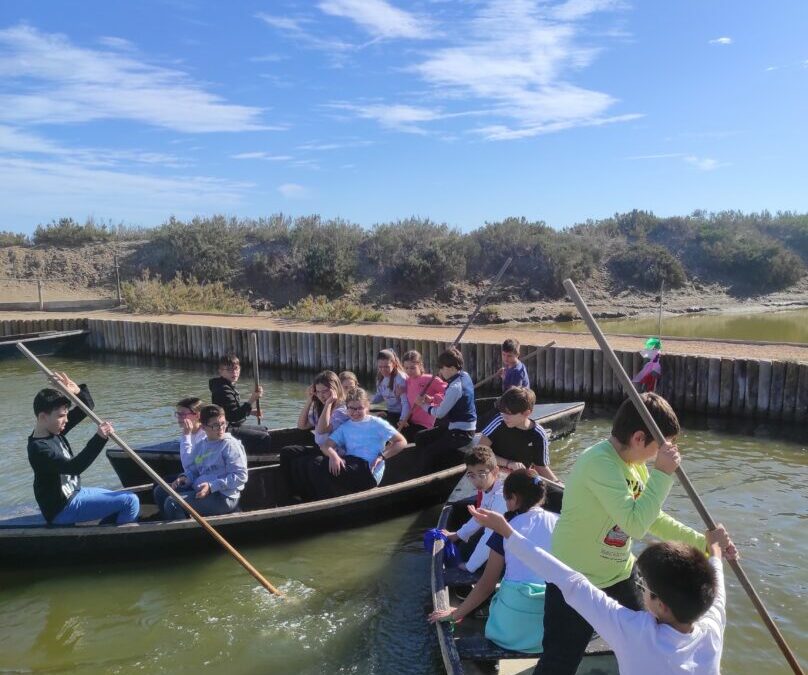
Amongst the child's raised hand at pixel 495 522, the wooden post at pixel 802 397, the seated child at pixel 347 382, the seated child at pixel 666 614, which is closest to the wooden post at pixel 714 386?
Result: the wooden post at pixel 802 397

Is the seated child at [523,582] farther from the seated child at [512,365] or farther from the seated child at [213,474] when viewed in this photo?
the seated child at [512,365]

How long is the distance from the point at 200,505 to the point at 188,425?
3.18 feet

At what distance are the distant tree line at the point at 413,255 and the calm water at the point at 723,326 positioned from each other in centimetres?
483

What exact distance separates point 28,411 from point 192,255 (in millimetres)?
21191

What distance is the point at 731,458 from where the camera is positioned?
10398mm

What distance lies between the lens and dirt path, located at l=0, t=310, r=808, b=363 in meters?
14.7

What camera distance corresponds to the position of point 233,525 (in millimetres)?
6918

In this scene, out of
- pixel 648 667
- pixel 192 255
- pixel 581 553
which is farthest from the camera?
pixel 192 255

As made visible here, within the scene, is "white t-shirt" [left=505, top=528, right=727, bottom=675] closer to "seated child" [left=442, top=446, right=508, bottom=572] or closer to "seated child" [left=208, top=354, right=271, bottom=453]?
"seated child" [left=442, top=446, right=508, bottom=572]

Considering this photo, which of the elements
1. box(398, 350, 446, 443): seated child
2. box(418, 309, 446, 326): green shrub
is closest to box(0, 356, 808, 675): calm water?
box(398, 350, 446, 443): seated child

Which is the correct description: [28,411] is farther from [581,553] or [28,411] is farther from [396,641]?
[581,553]

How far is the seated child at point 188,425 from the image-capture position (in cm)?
730

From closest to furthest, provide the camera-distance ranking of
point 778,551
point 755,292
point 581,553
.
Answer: point 581,553 → point 778,551 → point 755,292

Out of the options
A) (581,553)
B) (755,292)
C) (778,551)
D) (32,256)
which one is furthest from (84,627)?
(755,292)
